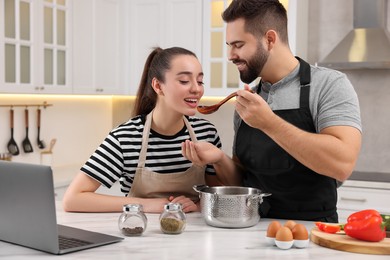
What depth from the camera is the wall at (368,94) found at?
4246 millimetres

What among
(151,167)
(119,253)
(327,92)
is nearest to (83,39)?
(151,167)

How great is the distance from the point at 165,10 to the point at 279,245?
10.5 feet

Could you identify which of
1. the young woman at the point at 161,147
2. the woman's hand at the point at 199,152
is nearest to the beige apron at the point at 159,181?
the young woman at the point at 161,147

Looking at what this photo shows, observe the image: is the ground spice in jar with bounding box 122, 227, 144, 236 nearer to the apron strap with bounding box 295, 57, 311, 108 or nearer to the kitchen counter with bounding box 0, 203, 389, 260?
the kitchen counter with bounding box 0, 203, 389, 260

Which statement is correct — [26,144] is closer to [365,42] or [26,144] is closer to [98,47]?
[98,47]

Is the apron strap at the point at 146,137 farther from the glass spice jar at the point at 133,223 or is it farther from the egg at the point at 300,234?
the egg at the point at 300,234

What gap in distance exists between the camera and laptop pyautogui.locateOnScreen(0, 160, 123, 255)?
61.3 inches

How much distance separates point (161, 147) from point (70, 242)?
763mm

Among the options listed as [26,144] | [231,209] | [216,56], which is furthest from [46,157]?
[231,209]

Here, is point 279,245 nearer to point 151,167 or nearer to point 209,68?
point 151,167

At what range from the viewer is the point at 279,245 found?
1621mm

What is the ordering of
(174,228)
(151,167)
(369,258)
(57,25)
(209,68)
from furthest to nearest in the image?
(209,68) < (57,25) < (151,167) < (174,228) < (369,258)

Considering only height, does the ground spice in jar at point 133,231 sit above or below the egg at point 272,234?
below

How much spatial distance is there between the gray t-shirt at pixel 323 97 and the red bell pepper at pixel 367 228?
395mm
